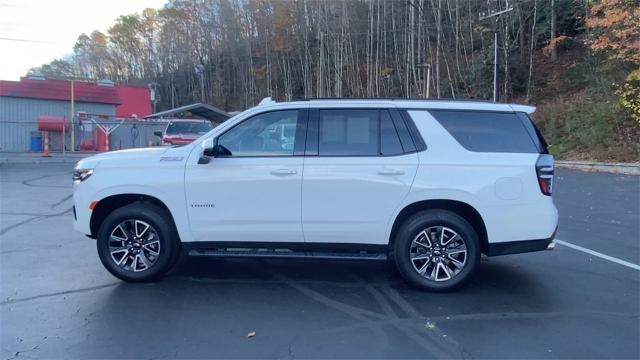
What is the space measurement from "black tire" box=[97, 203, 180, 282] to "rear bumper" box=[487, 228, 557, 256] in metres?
3.28

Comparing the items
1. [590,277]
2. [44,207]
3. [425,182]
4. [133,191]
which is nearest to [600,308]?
[590,277]

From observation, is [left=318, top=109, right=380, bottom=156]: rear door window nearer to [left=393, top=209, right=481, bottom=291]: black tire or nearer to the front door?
the front door

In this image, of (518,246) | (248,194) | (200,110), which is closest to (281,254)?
(248,194)

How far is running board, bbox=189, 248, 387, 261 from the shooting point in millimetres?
5969

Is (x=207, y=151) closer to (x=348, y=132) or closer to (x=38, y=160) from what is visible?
(x=348, y=132)

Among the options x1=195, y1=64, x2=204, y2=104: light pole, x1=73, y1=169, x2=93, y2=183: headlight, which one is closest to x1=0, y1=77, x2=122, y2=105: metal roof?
x1=195, y1=64, x2=204, y2=104: light pole

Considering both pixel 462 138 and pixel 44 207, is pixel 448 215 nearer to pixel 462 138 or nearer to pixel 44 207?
pixel 462 138

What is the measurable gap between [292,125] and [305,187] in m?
0.70

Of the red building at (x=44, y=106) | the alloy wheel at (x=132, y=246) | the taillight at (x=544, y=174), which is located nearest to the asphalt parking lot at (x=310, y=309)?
the alloy wheel at (x=132, y=246)

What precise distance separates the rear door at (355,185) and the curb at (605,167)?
17355mm

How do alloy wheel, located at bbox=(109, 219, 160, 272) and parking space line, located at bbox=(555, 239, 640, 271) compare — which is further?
parking space line, located at bbox=(555, 239, 640, 271)

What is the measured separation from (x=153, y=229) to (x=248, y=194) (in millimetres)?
1085

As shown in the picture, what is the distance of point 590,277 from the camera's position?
666 centimetres

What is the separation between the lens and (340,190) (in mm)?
5855
